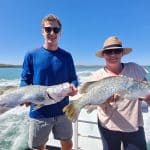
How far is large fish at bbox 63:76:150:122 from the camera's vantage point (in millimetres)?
2439

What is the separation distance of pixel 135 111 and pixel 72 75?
876 millimetres

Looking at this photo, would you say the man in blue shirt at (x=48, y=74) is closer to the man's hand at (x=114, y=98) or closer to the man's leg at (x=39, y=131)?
the man's leg at (x=39, y=131)

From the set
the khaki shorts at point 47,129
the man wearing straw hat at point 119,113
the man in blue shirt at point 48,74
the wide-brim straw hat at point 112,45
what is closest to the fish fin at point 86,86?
the man wearing straw hat at point 119,113

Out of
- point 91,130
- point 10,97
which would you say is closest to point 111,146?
point 10,97

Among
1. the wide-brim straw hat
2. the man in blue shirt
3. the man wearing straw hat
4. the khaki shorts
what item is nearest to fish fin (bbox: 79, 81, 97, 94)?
the man wearing straw hat

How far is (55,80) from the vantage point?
2.92 metres

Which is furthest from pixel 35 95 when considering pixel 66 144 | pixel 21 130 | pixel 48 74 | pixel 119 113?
pixel 21 130

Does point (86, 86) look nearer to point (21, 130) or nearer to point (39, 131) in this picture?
point (39, 131)

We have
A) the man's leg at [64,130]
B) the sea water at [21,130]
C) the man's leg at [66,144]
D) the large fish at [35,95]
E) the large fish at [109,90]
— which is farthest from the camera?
the sea water at [21,130]

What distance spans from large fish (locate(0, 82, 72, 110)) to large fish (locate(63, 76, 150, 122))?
0.65ft

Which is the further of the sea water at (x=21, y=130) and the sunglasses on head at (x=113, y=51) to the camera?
the sea water at (x=21, y=130)

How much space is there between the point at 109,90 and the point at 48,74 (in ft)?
2.41

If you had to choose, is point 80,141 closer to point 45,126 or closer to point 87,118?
point 87,118

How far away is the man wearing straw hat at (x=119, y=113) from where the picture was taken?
250cm
